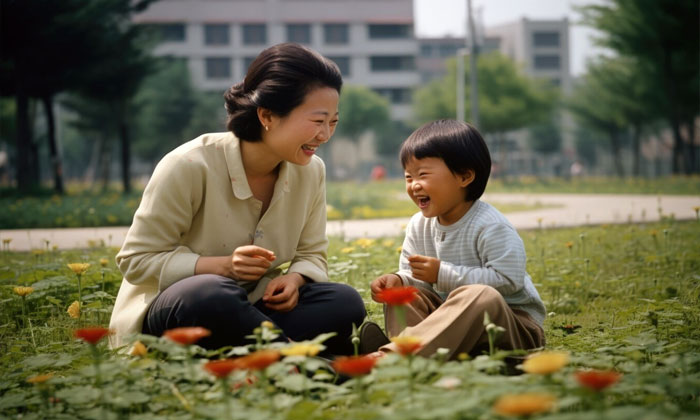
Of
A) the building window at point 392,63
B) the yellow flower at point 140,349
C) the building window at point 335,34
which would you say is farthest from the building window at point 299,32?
the yellow flower at point 140,349

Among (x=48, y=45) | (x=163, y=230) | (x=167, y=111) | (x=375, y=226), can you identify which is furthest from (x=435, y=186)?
(x=167, y=111)

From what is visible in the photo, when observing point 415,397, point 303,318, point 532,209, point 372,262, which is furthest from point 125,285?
point 532,209

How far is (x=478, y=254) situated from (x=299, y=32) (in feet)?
185

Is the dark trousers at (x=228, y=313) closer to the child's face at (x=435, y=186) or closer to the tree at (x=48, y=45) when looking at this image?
the child's face at (x=435, y=186)

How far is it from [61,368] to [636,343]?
2068 mm

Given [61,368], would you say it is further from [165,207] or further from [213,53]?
[213,53]

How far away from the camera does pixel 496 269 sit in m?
2.49

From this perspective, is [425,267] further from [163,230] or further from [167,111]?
[167,111]

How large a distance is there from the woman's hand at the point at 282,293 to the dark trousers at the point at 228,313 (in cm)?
6

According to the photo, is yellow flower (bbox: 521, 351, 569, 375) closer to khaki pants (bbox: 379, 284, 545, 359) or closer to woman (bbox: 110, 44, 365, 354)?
khaki pants (bbox: 379, 284, 545, 359)

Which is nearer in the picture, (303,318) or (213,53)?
(303,318)

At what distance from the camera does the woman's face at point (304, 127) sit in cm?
259

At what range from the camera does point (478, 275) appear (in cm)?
248

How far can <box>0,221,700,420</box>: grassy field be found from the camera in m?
1.53
